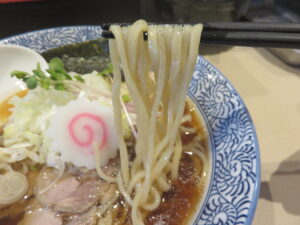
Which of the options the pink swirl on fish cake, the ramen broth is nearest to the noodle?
the ramen broth

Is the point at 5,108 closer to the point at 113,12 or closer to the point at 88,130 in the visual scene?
the point at 88,130

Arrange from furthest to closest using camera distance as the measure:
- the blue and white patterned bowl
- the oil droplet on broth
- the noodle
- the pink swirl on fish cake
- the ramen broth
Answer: the oil droplet on broth, the pink swirl on fish cake, the ramen broth, the blue and white patterned bowl, the noodle

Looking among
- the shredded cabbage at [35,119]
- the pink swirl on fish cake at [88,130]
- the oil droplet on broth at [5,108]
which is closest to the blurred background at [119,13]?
the oil droplet on broth at [5,108]

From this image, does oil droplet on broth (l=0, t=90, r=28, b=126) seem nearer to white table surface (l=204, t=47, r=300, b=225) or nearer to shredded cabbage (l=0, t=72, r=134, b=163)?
shredded cabbage (l=0, t=72, r=134, b=163)

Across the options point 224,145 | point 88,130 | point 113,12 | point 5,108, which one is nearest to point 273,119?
point 224,145

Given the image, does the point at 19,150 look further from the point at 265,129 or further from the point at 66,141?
the point at 265,129

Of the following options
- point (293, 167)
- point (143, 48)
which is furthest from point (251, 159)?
point (143, 48)
